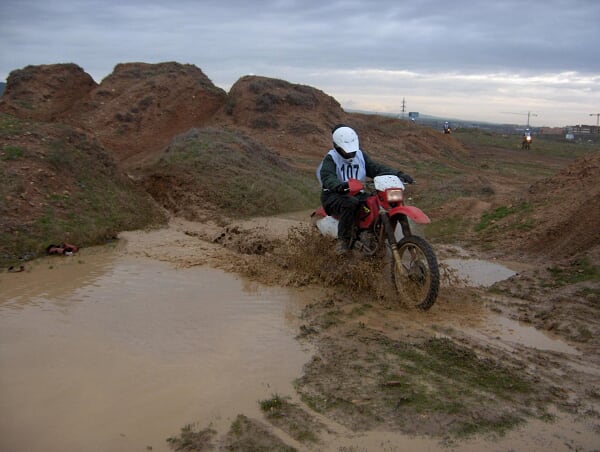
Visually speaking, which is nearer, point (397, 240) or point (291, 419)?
point (291, 419)

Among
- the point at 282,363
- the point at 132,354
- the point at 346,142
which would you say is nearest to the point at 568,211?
the point at 346,142

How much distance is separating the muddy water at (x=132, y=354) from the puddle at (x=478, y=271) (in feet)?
8.31

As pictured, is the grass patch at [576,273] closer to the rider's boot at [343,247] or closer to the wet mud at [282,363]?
the wet mud at [282,363]

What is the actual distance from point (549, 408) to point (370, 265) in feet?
9.05

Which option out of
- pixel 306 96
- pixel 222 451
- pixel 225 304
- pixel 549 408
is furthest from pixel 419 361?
pixel 306 96

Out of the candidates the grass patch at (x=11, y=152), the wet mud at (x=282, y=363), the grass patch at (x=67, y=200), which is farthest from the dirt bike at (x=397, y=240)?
the grass patch at (x=11, y=152)

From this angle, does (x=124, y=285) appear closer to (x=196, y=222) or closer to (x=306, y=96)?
(x=196, y=222)

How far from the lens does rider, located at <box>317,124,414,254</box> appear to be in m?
6.44

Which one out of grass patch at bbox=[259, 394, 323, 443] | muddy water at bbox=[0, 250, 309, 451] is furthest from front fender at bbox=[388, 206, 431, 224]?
grass patch at bbox=[259, 394, 323, 443]

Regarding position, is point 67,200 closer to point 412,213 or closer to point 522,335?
point 412,213

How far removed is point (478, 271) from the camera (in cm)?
795

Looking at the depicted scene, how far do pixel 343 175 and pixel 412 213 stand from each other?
1281 millimetres

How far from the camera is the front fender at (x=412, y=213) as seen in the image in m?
5.74

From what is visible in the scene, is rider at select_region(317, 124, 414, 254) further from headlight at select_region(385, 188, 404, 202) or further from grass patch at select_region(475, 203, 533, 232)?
grass patch at select_region(475, 203, 533, 232)
